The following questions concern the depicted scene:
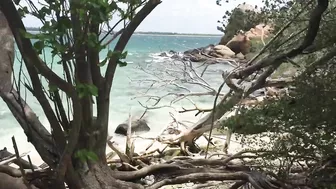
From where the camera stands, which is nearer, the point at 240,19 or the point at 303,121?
the point at 303,121

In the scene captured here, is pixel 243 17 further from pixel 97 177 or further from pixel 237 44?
pixel 237 44

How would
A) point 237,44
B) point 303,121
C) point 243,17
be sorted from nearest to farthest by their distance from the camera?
1. point 303,121
2. point 243,17
3. point 237,44

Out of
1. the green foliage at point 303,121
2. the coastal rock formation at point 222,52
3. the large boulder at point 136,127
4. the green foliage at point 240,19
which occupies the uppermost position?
the green foliage at point 240,19

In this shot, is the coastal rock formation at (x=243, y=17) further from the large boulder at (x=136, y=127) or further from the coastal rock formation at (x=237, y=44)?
the coastal rock formation at (x=237, y=44)

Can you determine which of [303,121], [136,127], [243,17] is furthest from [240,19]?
[136,127]

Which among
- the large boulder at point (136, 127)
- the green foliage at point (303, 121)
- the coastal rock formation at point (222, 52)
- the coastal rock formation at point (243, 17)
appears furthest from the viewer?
the coastal rock formation at point (222, 52)

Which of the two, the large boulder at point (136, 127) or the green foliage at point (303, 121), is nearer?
the green foliage at point (303, 121)

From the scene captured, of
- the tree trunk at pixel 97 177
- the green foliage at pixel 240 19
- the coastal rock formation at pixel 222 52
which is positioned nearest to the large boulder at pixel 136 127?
the green foliage at pixel 240 19

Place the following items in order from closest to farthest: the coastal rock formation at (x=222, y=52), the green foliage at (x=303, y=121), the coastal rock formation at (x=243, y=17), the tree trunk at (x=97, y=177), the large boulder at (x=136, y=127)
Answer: the green foliage at (x=303, y=121)
the tree trunk at (x=97, y=177)
the coastal rock formation at (x=243, y=17)
the large boulder at (x=136, y=127)
the coastal rock formation at (x=222, y=52)

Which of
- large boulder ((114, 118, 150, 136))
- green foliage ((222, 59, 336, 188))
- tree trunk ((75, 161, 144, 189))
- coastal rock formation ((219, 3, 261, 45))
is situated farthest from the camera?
large boulder ((114, 118, 150, 136))

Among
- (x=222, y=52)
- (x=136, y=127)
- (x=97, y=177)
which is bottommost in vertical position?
(x=136, y=127)

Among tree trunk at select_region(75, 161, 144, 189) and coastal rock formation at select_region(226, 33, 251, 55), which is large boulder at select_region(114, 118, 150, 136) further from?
coastal rock formation at select_region(226, 33, 251, 55)

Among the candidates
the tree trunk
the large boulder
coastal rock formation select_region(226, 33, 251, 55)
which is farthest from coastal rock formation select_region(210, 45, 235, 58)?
the tree trunk

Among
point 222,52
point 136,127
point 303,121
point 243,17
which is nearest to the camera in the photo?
point 303,121
